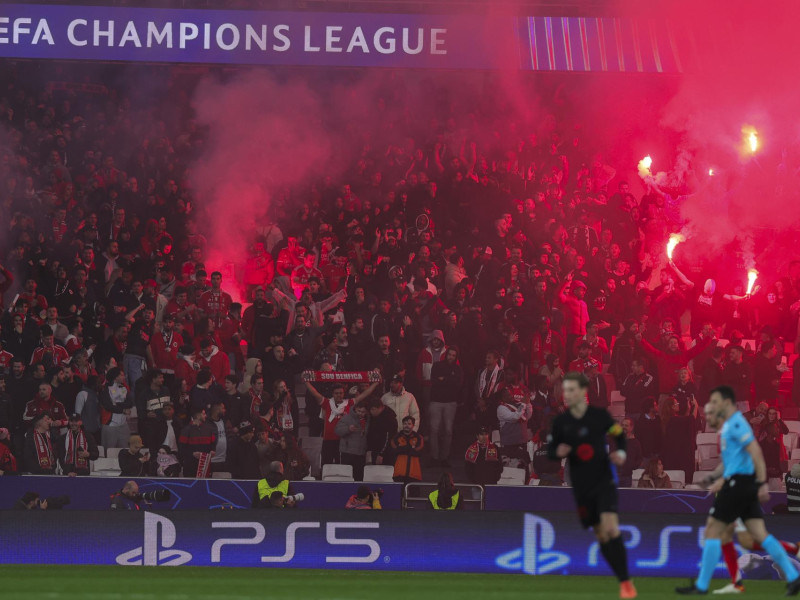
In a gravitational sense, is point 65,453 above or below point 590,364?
below

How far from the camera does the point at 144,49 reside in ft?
41.1

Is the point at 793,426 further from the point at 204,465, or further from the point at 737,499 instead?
the point at 204,465

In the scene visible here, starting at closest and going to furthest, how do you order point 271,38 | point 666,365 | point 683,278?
point 271,38 → point 666,365 → point 683,278

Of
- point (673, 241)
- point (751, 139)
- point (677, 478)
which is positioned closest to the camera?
point (677, 478)

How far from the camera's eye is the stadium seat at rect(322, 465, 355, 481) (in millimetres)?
12750

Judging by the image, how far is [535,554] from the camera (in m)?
10.5

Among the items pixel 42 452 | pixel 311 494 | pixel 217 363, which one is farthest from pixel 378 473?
pixel 42 452

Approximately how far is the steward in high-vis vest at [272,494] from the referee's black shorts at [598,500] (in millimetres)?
5366

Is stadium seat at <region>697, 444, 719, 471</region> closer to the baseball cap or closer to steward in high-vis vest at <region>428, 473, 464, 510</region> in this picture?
the baseball cap

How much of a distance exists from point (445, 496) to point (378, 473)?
0.98m

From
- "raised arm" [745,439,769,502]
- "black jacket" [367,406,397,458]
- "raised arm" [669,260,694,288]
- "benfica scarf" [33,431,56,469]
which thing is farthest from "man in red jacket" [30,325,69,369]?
"raised arm" [745,439,769,502]

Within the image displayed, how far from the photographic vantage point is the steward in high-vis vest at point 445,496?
12039 mm

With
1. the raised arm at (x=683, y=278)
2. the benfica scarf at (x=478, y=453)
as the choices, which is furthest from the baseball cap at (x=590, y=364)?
the raised arm at (x=683, y=278)

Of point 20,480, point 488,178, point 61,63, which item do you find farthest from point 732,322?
point 61,63
